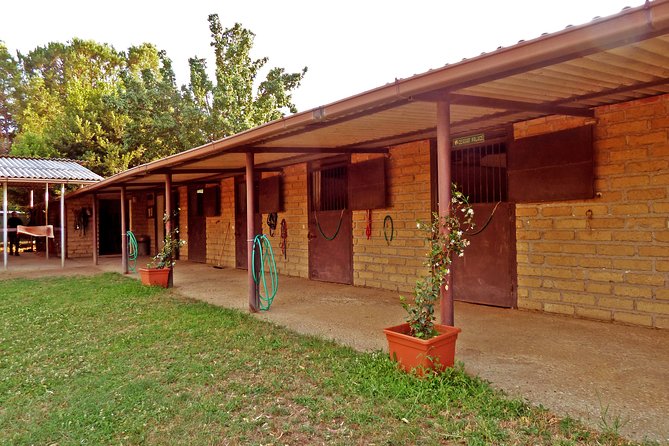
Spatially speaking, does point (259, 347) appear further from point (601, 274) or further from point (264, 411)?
point (601, 274)

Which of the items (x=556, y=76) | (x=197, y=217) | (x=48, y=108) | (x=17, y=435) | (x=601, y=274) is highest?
(x=48, y=108)

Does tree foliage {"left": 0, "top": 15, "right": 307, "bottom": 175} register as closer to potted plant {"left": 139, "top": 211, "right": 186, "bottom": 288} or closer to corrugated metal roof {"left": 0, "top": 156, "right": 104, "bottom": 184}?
corrugated metal roof {"left": 0, "top": 156, "right": 104, "bottom": 184}

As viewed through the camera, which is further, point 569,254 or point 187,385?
point 569,254

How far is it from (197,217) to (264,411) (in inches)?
394

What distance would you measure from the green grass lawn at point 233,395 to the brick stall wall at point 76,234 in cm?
1143

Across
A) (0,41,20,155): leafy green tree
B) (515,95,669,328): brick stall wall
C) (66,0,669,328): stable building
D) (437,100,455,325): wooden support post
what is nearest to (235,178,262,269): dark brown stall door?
(66,0,669,328): stable building

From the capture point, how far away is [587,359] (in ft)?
11.0

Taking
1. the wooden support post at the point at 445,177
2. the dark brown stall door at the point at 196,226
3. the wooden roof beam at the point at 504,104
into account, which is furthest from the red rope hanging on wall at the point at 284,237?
the wooden support post at the point at 445,177

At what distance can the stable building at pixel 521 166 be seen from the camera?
299 centimetres

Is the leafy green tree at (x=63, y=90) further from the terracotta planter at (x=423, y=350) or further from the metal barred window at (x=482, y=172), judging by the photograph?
the terracotta planter at (x=423, y=350)

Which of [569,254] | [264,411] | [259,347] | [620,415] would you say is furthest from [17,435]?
[569,254]

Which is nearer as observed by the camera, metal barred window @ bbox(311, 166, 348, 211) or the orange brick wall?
metal barred window @ bbox(311, 166, 348, 211)

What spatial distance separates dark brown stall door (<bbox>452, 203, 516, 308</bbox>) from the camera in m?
5.20

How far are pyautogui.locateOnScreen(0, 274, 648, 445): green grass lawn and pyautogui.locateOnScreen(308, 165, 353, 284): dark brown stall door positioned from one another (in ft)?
9.83
